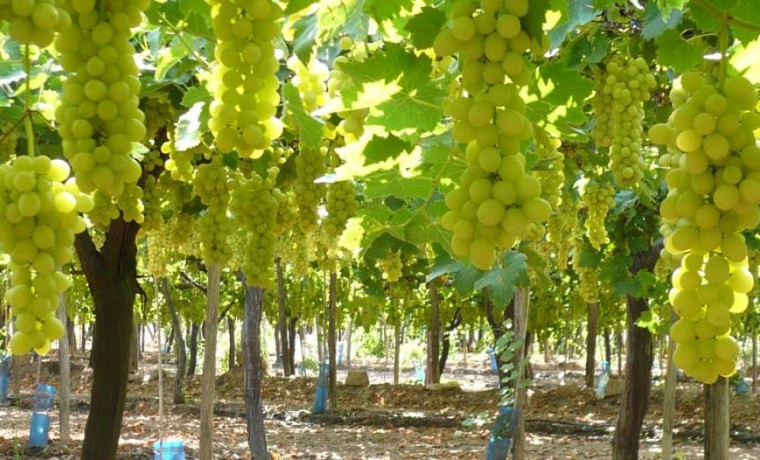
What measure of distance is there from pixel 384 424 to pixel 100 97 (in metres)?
12.7

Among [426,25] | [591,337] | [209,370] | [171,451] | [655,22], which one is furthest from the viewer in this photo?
[591,337]

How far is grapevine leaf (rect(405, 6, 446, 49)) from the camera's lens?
119cm

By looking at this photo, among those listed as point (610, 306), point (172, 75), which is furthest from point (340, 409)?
point (172, 75)

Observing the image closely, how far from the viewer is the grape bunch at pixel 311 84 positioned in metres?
1.86

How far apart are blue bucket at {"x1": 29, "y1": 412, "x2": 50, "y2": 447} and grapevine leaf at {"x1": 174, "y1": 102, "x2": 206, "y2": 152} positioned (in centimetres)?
781

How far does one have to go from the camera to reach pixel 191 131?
6.26 feet

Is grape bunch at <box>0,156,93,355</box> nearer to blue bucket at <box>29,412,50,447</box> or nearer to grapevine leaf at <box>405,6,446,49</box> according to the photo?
grapevine leaf at <box>405,6,446,49</box>

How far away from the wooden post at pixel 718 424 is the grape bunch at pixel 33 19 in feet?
14.1

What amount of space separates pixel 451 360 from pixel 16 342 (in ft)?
99.8

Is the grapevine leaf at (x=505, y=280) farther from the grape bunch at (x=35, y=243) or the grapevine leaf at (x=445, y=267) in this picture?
the grape bunch at (x=35, y=243)

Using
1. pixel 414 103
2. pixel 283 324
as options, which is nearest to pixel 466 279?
pixel 414 103

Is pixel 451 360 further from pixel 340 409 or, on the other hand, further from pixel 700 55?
pixel 700 55

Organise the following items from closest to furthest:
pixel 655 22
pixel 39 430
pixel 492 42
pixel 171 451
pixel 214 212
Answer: pixel 492 42
pixel 655 22
pixel 214 212
pixel 171 451
pixel 39 430

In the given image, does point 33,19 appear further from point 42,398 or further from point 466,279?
point 42,398
